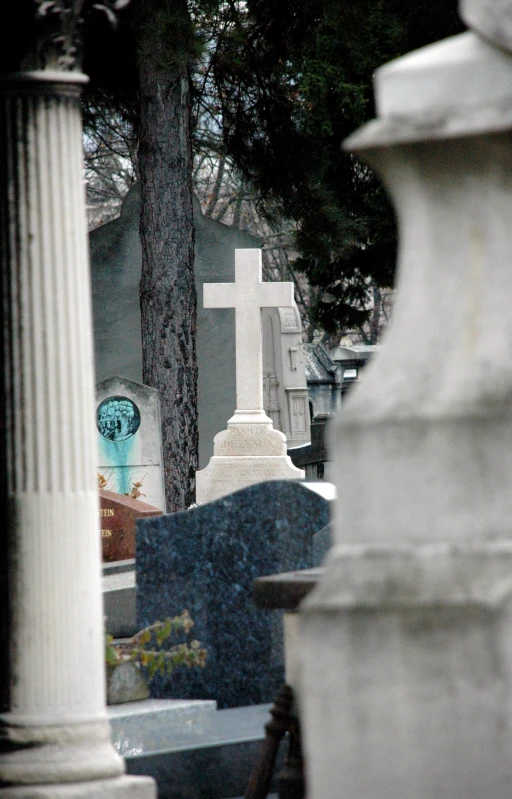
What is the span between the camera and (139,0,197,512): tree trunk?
1302 centimetres

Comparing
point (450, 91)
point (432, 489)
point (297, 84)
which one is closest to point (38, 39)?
point (450, 91)

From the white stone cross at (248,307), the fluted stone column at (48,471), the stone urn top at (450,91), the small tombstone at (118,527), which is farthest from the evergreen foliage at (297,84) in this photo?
the stone urn top at (450,91)

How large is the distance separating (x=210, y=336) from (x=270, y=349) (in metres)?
1.50

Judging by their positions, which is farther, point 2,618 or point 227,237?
point 227,237

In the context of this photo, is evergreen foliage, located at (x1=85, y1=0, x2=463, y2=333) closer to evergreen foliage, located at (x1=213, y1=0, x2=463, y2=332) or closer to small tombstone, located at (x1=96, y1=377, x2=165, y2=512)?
evergreen foliage, located at (x1=213, y1=0, x2=463, y2=332)

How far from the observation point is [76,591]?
3.54 metres

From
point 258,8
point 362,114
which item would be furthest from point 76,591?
point 362,114

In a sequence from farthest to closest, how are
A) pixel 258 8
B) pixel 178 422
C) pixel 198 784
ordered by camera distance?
pixel 178 422 → pixel 258 8 → pixel 198 784

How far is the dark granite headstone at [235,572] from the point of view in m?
6.00

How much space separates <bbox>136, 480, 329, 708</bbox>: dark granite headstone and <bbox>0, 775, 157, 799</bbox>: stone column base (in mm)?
2396

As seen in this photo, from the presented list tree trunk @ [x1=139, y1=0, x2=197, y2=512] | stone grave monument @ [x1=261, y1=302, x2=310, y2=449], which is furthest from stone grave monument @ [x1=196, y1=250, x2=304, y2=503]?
stone grave monument @ [x1=261, y1=302, x2=310, y2=449]

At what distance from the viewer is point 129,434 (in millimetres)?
12445

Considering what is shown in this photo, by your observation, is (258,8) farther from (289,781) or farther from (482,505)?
(482,505)

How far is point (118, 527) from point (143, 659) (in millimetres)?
3710
